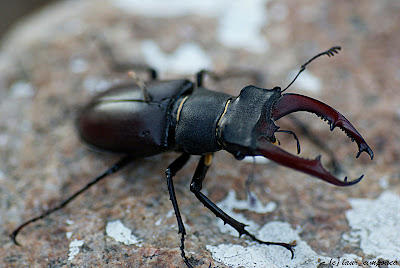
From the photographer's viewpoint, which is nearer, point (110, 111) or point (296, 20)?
point (110, 111)

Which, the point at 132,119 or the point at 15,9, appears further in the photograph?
the point at 15,9

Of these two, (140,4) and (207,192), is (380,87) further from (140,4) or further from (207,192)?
(140,4)

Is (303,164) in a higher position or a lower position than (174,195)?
higher

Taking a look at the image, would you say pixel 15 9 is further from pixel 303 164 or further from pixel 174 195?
pixel 303 164

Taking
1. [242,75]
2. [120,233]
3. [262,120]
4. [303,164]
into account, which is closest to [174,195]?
[120,233]

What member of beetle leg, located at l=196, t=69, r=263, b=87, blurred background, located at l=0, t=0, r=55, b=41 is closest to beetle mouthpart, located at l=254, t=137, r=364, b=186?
beetle leg, located at l=196, t=69, r=263, b=87

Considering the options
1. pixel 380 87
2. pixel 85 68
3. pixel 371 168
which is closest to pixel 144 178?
pixel 85 68

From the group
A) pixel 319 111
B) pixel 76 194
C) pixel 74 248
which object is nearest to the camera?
pixel 319 111

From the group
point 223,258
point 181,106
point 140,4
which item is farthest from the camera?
point 140,4
